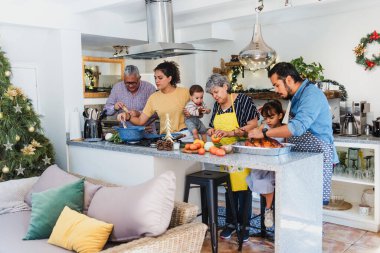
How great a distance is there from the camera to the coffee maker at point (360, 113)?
14.6ft

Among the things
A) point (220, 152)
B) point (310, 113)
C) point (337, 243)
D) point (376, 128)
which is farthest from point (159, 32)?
point (337, 243)

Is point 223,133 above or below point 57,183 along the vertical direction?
above

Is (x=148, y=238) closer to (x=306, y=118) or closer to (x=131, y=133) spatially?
(x=306, y=118)

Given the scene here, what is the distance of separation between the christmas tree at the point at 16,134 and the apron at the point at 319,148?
2.51 metres

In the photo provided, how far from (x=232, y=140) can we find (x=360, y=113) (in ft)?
5.72

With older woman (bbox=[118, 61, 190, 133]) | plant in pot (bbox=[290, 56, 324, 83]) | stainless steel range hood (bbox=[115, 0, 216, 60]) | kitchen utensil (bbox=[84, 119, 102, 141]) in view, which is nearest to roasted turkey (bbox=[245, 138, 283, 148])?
older woman (bbox=[118, 61, 190, 133])

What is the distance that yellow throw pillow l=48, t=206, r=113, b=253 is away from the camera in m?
2.42

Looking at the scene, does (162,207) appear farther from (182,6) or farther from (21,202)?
(182,6)

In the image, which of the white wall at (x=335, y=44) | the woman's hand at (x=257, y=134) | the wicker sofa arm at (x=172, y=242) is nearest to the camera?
the wicker sofa arm at (x=172, y=242)

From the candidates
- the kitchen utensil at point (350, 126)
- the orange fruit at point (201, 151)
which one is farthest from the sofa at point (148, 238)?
the kitchen utensil at point (350, 126)

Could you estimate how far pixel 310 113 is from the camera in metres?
2.93

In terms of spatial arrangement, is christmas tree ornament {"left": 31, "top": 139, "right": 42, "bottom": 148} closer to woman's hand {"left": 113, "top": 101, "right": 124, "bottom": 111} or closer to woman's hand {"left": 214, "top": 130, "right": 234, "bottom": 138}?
woman's hand {"left": 113, "top": 101, "right": 124, "bottom": 111}

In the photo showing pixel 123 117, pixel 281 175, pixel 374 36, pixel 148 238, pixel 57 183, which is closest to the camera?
pixel 148 238

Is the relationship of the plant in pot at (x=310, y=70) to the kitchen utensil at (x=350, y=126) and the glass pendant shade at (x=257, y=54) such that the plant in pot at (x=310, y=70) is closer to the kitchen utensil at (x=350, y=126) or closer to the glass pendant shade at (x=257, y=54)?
the kitchen utensil at (x=350, y=126)
